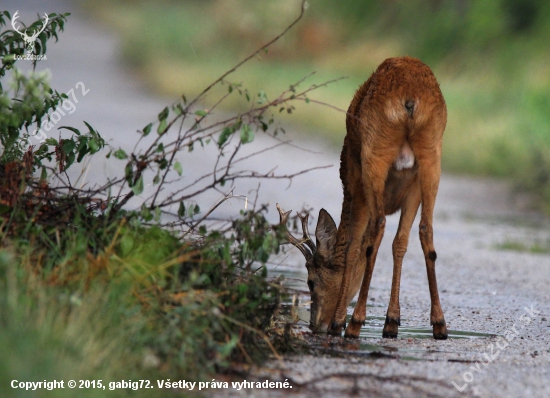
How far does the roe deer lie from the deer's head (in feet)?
0.05

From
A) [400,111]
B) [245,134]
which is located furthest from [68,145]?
[400,111]

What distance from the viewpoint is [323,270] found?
734 centimetres

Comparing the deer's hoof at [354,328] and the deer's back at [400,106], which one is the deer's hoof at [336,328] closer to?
the deer's hoof at [354,328]

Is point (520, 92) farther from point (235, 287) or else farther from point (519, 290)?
point (235, 287)

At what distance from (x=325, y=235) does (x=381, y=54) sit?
25.4 metres

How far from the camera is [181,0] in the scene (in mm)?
44406

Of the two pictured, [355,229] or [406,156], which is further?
[355,229]

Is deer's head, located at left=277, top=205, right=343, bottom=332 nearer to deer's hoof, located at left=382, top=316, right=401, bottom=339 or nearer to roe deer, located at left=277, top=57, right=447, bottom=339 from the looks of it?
roe deer, located at left=277, top=57, right=447, bottom=339

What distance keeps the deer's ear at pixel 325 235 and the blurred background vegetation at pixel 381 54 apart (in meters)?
8.40

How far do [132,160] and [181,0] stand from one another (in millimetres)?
39897

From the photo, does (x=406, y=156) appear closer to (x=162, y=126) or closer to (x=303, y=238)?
(x=303, y=238)

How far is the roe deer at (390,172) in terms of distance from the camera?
259 inches

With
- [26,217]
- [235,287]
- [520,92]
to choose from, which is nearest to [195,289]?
[235,287]

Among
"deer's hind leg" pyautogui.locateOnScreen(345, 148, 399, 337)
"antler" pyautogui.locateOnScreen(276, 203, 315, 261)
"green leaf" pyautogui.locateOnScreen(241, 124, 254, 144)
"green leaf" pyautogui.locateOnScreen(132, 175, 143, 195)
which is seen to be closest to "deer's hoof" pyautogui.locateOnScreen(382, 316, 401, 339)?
"deer's hind leg" pyautogui.locateOnScreen(345, 148, 399, 337)
